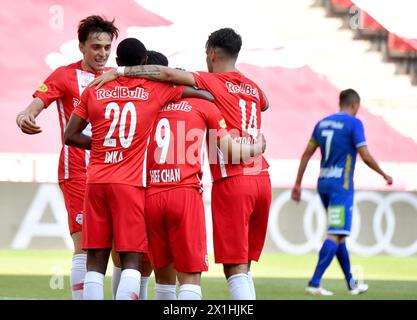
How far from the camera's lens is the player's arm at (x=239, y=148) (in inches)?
265

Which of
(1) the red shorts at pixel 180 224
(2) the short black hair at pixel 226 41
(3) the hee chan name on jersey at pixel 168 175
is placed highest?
(2) the short black hair at pixel 226 41

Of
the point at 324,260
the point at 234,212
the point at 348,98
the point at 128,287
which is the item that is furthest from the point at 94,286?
the point at 348,98

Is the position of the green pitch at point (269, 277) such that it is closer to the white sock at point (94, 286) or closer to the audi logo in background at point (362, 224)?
the audi logo in background at point (362, 224)

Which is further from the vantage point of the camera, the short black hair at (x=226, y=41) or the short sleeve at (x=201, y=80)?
the short black hair at (x=226, y=41)

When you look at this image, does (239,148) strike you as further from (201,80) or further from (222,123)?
(201,80)

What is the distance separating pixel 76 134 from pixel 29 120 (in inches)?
22.4

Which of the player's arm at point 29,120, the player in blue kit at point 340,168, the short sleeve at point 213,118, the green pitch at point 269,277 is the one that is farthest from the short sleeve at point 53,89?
the player in blue kit at point 340,168

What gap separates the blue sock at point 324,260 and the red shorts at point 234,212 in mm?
3331

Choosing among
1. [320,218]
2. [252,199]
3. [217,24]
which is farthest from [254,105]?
[217,24]

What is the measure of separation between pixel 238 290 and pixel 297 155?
1021 cm

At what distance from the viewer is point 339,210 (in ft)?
35.3

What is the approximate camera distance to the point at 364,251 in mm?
15789

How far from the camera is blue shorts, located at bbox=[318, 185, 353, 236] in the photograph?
10.7 m

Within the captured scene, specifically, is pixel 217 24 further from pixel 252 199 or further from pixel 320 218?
pixel 252 199
